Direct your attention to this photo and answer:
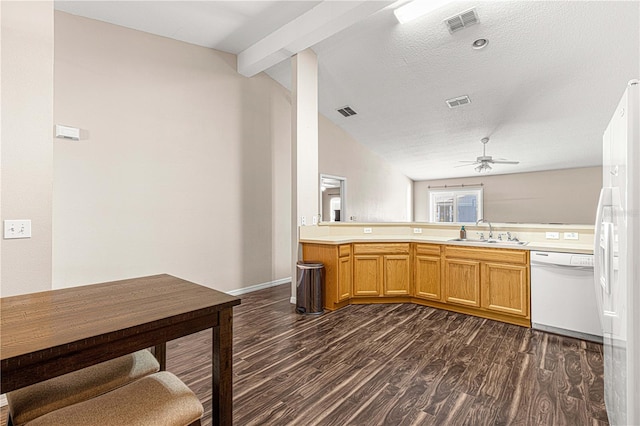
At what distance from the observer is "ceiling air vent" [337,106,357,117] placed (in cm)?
564

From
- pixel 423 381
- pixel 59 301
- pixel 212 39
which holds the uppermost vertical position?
pixel 212 39

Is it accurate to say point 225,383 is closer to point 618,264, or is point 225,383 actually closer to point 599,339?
point 618,264

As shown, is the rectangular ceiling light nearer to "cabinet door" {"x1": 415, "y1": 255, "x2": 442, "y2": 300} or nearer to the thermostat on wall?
"cabinet door" {"x1": 415, "y1": 255, "x2": 442, "y2": 300}

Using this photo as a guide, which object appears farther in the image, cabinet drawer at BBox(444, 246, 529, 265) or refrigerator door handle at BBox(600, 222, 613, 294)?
cabinet drawer at BBox(444, 246, 529, 265)

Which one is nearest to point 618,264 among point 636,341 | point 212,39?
point 636,341

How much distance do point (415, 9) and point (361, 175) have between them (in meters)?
4.00

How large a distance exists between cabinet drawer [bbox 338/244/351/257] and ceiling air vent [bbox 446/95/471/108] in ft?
9.87

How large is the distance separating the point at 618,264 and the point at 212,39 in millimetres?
4509

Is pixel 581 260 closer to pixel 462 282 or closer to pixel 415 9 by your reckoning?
pixel 462 282

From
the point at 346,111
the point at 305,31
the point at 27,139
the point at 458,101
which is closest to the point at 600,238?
the point at 305,31

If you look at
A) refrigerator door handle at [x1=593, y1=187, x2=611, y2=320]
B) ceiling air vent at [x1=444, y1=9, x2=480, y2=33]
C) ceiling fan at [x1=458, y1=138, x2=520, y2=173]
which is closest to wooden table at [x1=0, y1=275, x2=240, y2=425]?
refrigerator door handle at [x1=593, y1=187, x2=611, y2=320]

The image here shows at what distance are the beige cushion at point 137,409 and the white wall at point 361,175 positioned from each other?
512 cm

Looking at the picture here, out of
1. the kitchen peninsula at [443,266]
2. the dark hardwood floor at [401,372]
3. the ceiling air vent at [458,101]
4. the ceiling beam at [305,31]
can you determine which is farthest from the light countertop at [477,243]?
the ceiling beam at [305,31]

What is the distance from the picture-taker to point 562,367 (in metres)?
2.37
